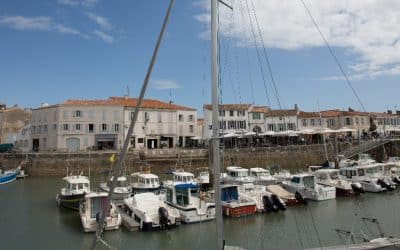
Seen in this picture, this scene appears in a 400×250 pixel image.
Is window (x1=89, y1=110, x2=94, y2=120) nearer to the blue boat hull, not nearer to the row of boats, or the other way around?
the blue boat hull

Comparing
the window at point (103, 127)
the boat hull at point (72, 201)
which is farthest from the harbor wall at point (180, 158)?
the boat hull at point (72, 201)

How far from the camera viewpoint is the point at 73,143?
6216cm

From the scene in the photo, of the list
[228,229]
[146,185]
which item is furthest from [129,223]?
[146,185]

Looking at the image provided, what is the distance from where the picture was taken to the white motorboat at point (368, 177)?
33922mm

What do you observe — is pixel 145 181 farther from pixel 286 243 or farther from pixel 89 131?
pixel 89 131

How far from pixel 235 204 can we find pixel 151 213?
5776mm

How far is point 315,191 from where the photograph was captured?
3014cm

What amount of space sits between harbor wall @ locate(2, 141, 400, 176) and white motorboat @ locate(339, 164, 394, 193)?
1708 cm

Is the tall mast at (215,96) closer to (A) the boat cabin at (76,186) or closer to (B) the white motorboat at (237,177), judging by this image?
(A) the boat cabin at (76,186)

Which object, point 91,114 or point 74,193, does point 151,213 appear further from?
point 91,114

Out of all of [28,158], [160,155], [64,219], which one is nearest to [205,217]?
[64,219]

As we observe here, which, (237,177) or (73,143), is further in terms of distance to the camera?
(73,143)

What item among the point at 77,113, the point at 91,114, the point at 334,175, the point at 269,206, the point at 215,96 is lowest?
the point at 269,206

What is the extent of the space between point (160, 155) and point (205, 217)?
34.9m
